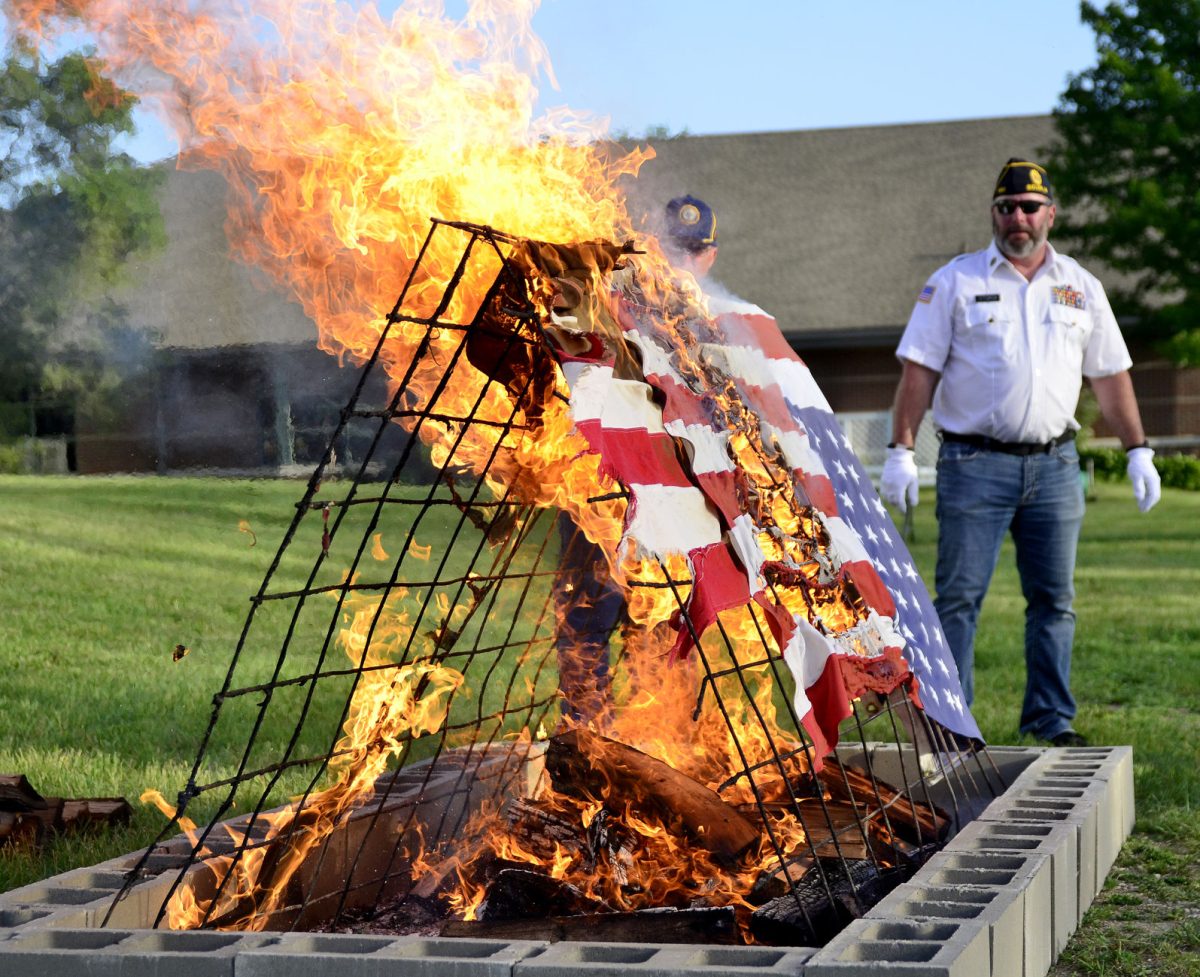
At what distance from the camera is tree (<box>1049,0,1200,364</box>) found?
75.9ft

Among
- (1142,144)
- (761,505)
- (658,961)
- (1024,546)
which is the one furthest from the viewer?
(1142,144)

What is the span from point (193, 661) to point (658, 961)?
21.7ft

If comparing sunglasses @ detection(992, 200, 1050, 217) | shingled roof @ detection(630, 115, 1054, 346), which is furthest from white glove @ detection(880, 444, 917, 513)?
shingled roof @ detection(630, 115, 1054, 346)

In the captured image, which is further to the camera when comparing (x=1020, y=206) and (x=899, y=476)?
(x=899, y=476)

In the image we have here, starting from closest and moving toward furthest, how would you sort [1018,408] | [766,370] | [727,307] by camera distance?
[766,370] < [727,307] < [1018,408]

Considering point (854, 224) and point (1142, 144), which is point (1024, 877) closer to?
point (1142, 144)

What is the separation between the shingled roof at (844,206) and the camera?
3133cm

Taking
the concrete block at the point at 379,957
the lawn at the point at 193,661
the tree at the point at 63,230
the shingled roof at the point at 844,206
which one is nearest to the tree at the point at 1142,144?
the shingled roof at the point at 844,206

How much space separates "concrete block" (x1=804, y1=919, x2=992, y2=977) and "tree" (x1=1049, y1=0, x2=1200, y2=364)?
71.6 feet

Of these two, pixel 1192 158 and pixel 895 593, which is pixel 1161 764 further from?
pixel 1192 158

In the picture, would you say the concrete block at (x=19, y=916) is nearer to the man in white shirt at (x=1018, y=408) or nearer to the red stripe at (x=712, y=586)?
the red stripe at (x=712, y=586)

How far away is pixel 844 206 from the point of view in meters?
33.7

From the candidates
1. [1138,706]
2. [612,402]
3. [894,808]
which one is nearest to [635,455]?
[612,402]

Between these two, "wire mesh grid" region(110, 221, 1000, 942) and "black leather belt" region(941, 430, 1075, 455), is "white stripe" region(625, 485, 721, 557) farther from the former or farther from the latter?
"black leather belt" region(941, 430, 1075, 455)
